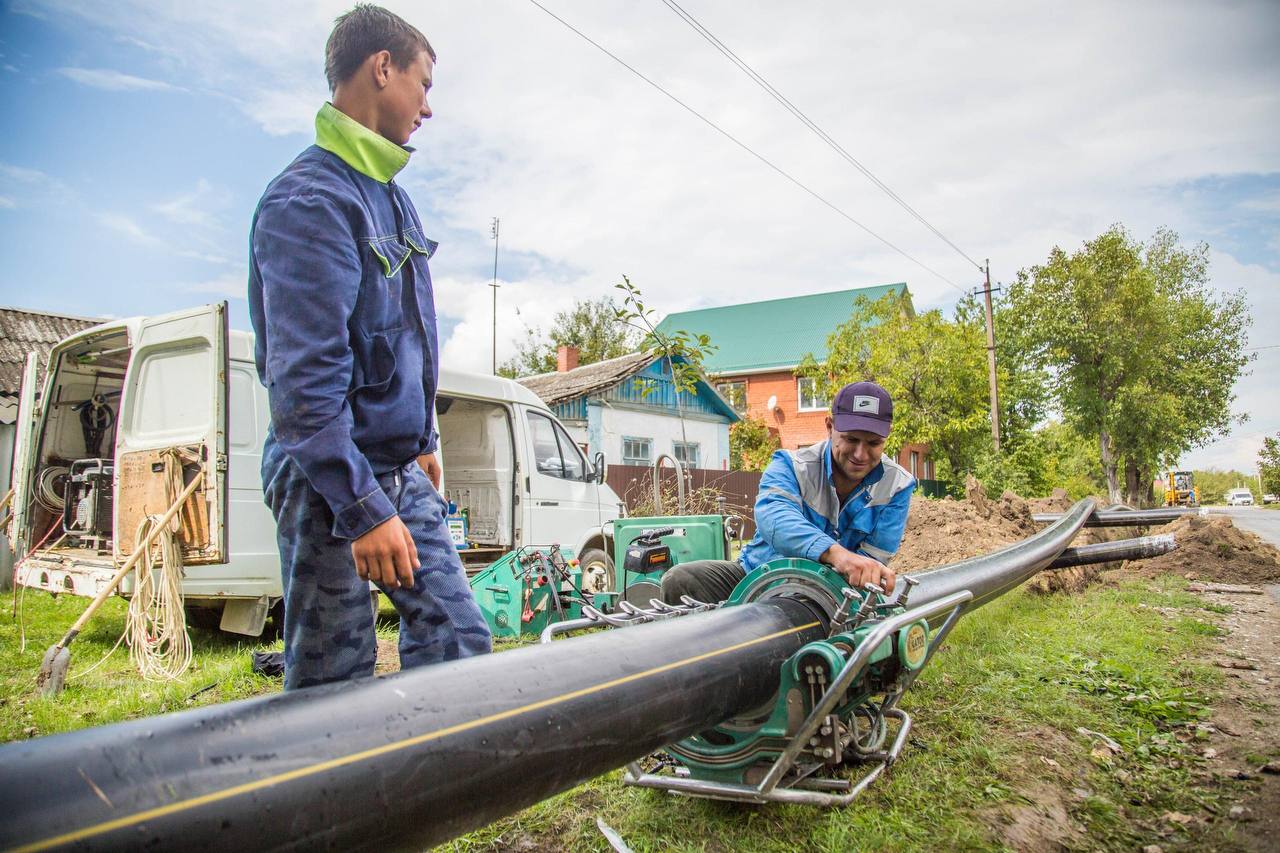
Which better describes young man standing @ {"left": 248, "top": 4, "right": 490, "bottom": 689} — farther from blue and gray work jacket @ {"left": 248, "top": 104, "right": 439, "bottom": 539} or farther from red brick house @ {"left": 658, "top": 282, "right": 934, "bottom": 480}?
red brick house @ {"left": 658, "top": 282, "right": 934, "bottom": 480}

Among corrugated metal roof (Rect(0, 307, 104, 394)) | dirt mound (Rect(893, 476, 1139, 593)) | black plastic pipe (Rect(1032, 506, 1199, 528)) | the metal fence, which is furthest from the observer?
the metal fence

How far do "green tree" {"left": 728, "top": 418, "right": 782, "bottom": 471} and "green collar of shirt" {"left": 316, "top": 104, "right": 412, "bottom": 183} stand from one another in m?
25.6

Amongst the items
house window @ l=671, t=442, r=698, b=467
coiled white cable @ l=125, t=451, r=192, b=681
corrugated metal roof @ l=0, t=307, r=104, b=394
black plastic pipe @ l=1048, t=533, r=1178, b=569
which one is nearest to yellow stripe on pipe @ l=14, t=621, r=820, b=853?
coiled white cable @ l=125, t=451, r=192, b=681

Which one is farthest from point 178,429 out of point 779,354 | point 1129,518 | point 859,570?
point 779,354

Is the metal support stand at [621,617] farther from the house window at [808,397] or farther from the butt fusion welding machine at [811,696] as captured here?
the house window at [808,397]

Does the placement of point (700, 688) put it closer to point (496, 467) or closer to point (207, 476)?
point (207, 476)

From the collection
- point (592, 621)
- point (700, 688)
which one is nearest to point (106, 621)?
point (592, 621)

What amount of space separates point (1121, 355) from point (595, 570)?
2793 cm

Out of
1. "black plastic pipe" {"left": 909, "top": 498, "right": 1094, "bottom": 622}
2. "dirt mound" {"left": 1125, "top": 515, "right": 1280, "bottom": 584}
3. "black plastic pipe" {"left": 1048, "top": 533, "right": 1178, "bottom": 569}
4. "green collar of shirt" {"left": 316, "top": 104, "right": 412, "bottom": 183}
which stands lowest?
"dirt mound" {"left": 1125, "top": 515, "right": 1280, "bottom": 584}

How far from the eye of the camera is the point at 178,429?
18.5 feet

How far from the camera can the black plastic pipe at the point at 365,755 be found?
3.27ft

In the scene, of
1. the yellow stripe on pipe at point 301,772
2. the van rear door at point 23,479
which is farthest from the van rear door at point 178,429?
the yellow stripe on pipe at point 301,772

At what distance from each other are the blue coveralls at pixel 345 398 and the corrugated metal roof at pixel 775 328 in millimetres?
29012

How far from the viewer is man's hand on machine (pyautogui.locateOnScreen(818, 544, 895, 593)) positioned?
2693 mm
